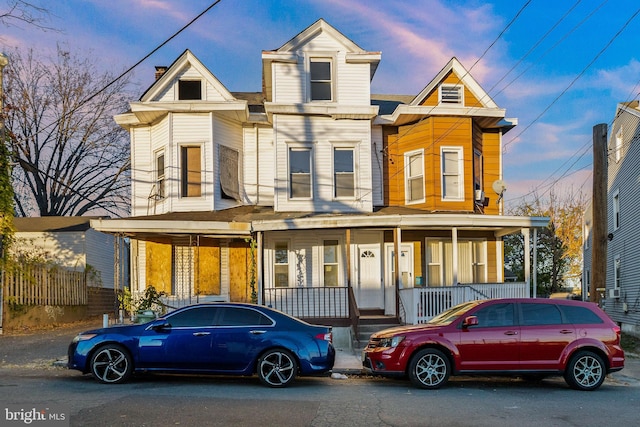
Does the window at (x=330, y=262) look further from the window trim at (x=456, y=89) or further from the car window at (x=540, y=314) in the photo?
the car window at (x=540, y=314)

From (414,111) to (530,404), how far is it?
11.9 meters

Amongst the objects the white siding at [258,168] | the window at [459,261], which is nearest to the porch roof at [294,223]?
the white siding at [258,168]

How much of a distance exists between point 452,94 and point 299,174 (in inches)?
219

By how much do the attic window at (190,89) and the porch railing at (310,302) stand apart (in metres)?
6.26

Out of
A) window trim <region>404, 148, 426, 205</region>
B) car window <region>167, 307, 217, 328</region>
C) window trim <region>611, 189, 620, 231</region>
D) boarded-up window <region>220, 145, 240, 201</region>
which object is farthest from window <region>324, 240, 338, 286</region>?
window trim <region>611, 189, 620, 231</region>

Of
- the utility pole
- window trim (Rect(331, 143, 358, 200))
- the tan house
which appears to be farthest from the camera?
window trim (Rect(331, 143, 358, 200))

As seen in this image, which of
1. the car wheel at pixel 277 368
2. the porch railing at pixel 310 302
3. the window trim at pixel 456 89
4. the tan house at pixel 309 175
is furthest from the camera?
the window trim at pixel 456 89

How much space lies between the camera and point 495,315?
1133 centimetres

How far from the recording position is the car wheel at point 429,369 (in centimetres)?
1088

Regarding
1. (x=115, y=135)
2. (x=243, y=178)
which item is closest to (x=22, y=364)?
(x=243, y=178)

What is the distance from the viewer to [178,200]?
19.4 m

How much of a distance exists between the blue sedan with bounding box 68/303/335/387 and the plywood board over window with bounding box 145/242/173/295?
8.73 meters

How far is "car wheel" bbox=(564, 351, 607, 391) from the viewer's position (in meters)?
11.1

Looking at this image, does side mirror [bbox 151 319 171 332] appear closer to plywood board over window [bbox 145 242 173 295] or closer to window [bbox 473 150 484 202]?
plywood board over window [bbox 145 242 173 295]
